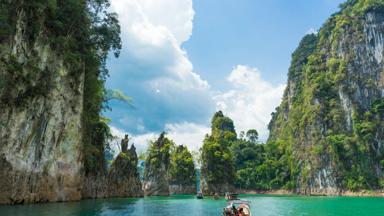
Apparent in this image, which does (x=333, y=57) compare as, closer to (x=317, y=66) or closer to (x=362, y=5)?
(x=317, y=66)

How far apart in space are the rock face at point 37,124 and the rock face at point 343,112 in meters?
83.1

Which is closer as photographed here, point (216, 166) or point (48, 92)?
point (48, 92)

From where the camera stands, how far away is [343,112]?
374 feet

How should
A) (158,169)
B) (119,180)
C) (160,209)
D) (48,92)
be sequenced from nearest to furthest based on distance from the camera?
(48,92) < (160,209) < (119,180) < (158,169)

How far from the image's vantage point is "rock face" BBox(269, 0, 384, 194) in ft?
340

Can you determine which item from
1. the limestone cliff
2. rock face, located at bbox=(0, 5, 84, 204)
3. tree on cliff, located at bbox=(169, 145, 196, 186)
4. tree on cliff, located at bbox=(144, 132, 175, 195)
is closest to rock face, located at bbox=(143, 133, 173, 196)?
tree on cliff, located at bbox=(144, 132, 175, 195)

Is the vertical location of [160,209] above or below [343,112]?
below

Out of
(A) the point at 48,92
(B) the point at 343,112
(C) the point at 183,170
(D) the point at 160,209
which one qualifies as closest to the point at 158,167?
(C) the point at 183,170

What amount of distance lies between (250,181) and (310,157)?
28.3 m

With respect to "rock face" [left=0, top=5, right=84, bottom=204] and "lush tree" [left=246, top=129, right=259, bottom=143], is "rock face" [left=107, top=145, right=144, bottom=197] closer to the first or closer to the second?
"rock face" [left=0, top=5, right=84, bottom=204]

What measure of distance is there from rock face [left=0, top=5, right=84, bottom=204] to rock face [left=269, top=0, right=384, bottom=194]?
83.1 meters

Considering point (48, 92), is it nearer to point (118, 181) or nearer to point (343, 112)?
point (118, 181)

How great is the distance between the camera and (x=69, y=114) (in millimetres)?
44969

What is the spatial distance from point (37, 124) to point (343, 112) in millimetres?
98928
